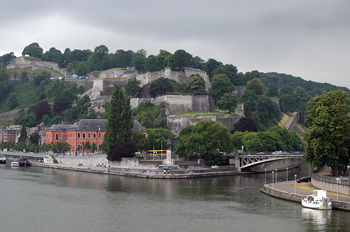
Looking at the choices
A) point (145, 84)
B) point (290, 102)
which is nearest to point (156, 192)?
point (145, 84)

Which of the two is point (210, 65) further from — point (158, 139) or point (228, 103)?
point (158, 139)

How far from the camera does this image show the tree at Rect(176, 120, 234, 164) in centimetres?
6056

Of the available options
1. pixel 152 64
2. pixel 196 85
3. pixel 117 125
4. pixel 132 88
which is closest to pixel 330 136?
pixel 117 125

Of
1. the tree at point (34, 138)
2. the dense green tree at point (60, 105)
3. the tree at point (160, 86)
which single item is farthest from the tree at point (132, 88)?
the tree at point (34, 138)

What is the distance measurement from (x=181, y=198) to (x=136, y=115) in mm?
53896

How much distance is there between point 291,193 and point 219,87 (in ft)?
207

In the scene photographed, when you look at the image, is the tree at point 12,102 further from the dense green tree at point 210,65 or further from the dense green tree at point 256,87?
the dense green tree at point 256,87

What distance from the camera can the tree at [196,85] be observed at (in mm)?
96250

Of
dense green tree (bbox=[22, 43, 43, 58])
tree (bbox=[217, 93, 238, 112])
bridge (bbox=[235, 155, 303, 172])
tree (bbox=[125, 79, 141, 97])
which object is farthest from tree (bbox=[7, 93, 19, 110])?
bridge (bbox=[235, 155, 303, 172])

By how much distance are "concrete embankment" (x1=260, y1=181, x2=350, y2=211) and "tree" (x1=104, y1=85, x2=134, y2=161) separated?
2631 cm

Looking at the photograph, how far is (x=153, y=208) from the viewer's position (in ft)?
117

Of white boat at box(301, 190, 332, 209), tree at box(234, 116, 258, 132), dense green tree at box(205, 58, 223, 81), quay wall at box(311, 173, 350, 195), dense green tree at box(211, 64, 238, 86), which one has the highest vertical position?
dense green tree at box(205, 58, 223, 81)

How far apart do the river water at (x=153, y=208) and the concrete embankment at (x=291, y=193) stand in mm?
726

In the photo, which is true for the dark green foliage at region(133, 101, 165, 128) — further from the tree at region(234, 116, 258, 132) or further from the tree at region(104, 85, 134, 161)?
the tree at region(104, 85, 134, 161)
